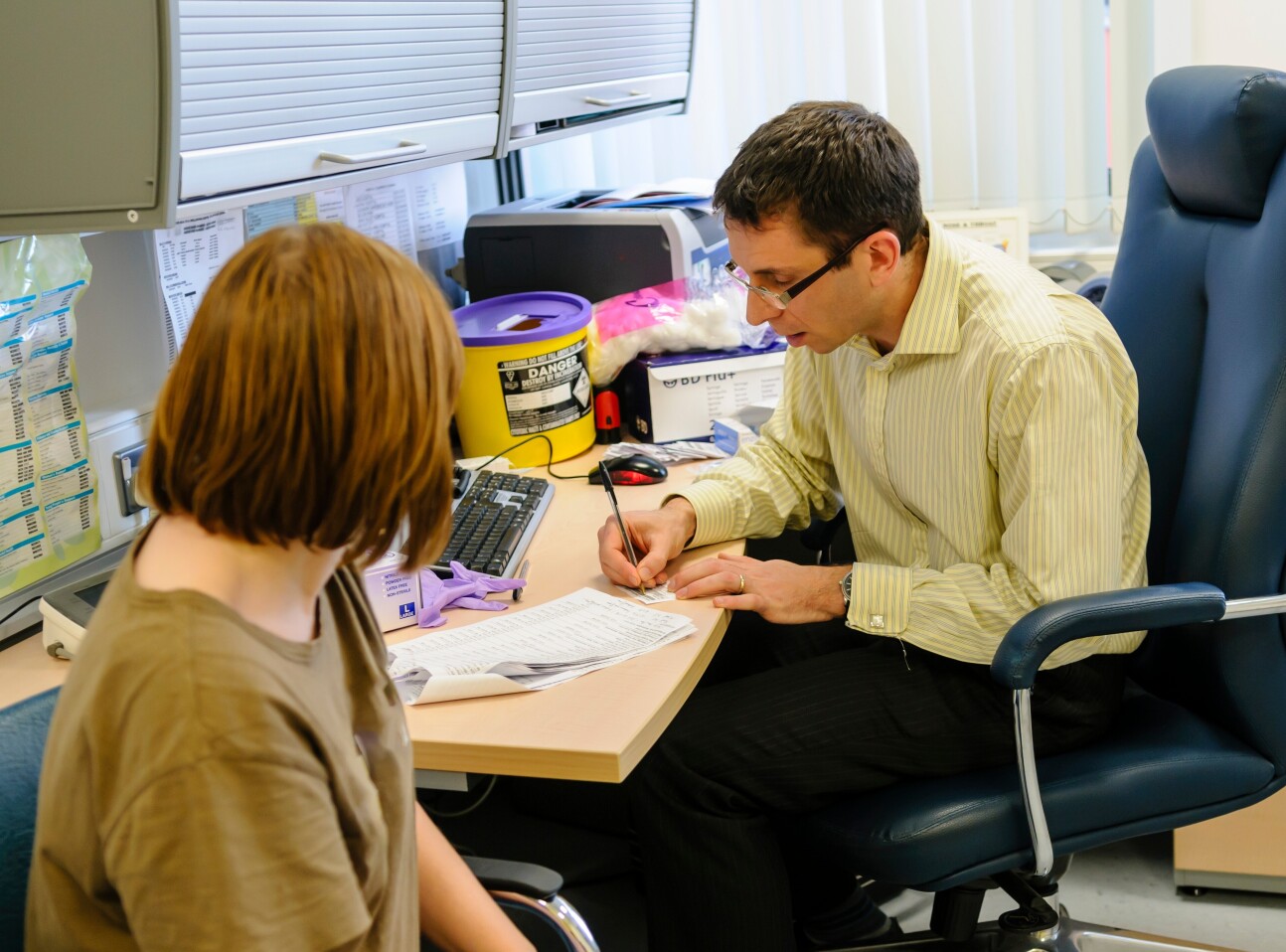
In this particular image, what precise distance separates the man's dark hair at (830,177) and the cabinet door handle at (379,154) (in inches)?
17.3

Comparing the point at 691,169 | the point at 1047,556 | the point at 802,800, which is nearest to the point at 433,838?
the point at 802,800

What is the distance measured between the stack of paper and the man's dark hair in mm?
503

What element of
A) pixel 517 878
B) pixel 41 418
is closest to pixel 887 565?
pixel 517 878

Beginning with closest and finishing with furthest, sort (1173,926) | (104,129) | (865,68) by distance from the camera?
(104,129) < (1173,926) < (865,68)

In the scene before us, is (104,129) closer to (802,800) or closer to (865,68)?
(802,800)

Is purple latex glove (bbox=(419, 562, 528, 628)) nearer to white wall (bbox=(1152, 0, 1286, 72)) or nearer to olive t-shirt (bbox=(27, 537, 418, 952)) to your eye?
olive t-shirt (bbox=(27, 537, 418, 952))

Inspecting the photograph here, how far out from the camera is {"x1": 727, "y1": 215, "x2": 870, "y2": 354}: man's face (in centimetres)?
145

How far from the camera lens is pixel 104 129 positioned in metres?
1.15

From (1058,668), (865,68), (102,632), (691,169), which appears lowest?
(1058,668)

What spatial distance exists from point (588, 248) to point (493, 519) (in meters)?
0.75

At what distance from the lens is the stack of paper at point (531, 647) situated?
46.1 inches

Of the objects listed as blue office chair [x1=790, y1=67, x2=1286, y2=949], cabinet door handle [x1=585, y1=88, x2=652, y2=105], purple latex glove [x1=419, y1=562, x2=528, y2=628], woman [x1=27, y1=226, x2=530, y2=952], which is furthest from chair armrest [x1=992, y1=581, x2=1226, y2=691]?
cabinet door handle [x1=585, y1=88, x2=652, y2=105]

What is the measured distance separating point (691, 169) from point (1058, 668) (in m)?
1.66

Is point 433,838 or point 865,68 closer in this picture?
point 433,838
